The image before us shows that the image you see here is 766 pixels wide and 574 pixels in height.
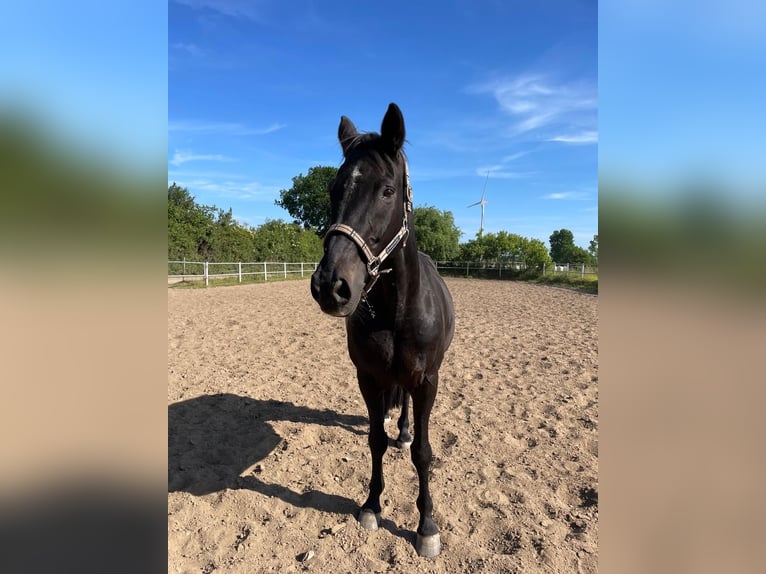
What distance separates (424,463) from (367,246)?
1828mm

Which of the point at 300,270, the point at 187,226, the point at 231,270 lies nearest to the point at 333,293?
the point at 187,226

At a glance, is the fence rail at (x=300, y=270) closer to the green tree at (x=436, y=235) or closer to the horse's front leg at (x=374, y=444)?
the green tree at (x=436, y=235)

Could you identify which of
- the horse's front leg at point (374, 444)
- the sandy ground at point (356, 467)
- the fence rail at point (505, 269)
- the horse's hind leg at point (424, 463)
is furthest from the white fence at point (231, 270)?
the horse's hind leg at point (424, 463)

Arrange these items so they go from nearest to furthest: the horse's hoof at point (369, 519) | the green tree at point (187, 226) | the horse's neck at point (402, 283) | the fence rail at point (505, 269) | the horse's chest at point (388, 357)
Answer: the horse's neck at point (402, 283)
the horse's chest at point (388, 357)
the horse's hoof at point (369, 519)
the green tree at point (187, 226)
the fence rail at point (505, 269)

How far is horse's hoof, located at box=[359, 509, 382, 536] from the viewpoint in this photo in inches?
113

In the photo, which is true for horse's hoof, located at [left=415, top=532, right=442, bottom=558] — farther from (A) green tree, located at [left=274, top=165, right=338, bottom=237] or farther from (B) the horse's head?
(A) green tree, located at [left=274, top=165, right=338, bottom=237]

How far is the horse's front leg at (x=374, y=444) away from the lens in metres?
2.88

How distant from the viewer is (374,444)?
3.07 metres

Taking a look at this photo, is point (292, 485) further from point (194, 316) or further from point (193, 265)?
point (193, 265)

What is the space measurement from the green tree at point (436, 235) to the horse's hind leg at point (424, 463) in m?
42.5

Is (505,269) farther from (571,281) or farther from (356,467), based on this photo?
(356,467)
